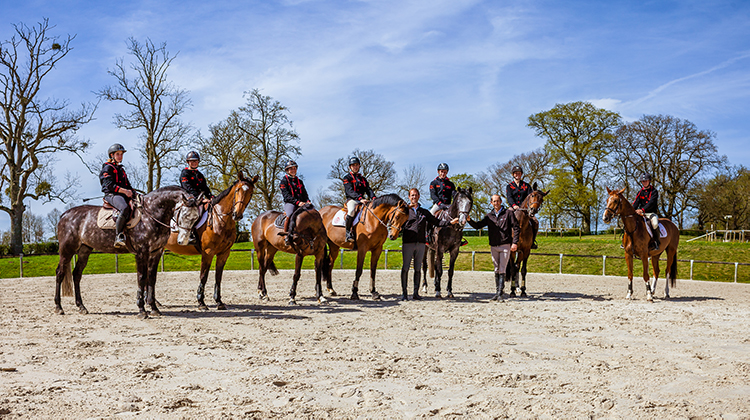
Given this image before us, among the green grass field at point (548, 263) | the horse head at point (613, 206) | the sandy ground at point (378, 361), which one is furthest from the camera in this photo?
the green grass field at point (548, 263)

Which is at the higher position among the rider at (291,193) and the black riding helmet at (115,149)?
the black riding helmet at (115,149)

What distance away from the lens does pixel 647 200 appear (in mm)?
13133

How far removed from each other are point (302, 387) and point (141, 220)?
226 inches

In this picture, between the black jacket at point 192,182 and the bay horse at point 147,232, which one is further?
the black jacket at point 192,182

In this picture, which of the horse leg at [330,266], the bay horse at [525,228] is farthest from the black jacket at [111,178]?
the bay horse at [525,228]

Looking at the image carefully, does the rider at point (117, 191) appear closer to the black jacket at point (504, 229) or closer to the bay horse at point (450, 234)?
the bay horse at point (450, 234)

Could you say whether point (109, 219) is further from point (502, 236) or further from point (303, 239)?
point (502, 236)

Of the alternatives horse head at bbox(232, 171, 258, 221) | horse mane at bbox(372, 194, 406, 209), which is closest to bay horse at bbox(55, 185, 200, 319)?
horse head at bbox(232, 171, 258, 221)

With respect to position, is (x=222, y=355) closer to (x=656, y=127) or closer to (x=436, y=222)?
(x=436, y=222)

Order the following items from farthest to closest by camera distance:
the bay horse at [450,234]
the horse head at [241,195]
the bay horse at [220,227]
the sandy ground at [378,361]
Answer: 1. the bay horse at [450,234]
2. the bay horse at [220,227]
3. the horse head at [241,195]
4. the sandy ground at [378,361]

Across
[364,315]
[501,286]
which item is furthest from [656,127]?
[364,315]

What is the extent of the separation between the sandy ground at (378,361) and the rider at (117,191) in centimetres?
161

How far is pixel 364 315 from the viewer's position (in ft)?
31.4

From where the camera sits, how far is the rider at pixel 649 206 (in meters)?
12.7
